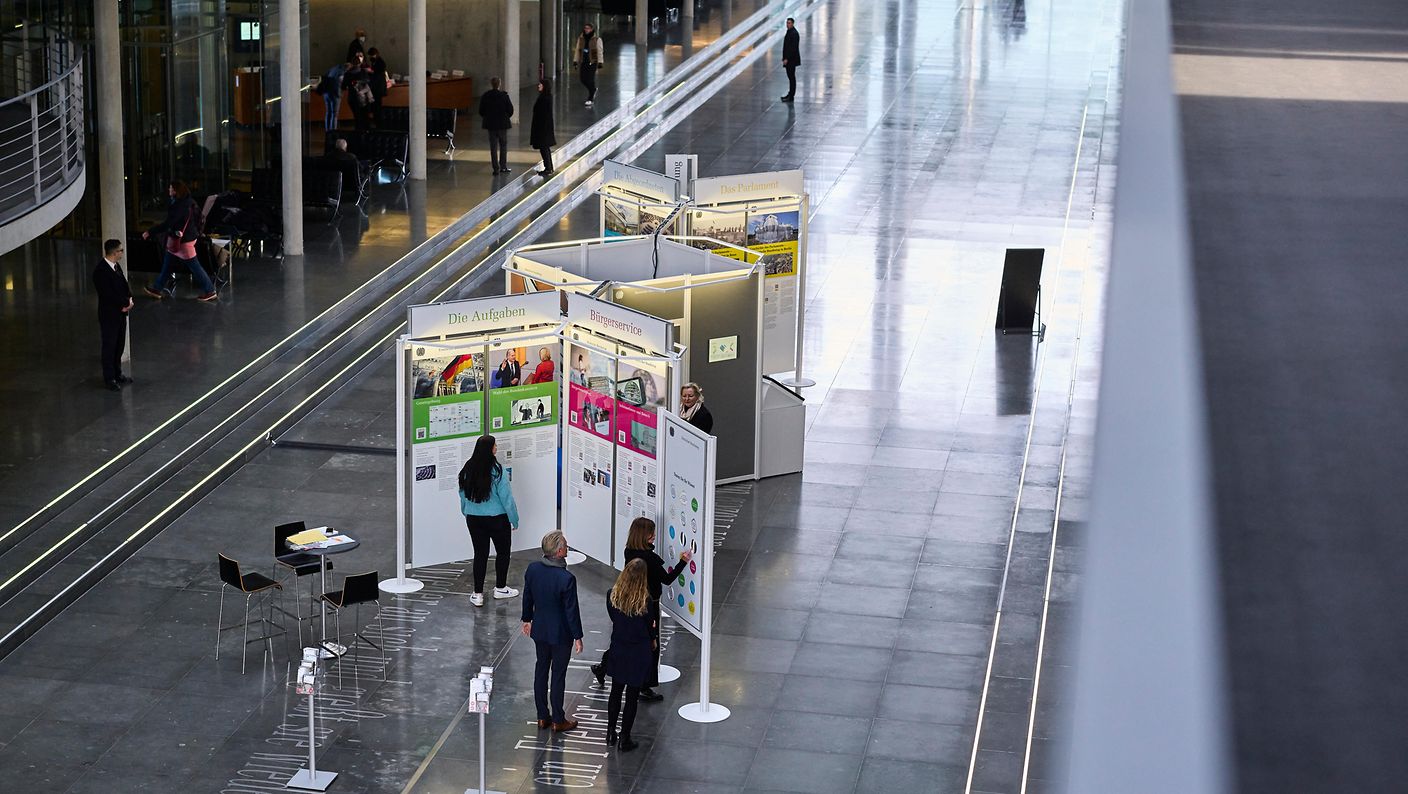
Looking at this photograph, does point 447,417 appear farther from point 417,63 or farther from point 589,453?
point 417,63

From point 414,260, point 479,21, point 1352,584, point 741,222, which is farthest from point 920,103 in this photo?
point 1352,584

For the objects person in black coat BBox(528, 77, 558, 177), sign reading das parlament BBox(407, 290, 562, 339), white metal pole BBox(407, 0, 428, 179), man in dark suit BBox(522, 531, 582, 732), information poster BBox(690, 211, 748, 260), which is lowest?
man in dark suit BBox(522, 531, 582, 732)

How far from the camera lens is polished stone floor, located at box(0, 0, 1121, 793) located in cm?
970

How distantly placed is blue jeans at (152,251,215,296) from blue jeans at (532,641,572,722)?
394 inches

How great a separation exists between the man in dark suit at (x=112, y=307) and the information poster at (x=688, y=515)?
21.2ft

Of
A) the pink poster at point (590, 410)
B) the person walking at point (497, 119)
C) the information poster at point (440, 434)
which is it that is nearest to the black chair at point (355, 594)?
the information poster at point (440, 434)

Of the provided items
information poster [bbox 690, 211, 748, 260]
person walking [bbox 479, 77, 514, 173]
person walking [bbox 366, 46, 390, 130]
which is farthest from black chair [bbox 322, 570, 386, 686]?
person walking [bbox 366, 46, 390, 130]

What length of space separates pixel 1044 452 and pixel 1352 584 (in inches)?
573

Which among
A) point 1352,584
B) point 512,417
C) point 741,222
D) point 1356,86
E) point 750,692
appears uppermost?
point 1356,86

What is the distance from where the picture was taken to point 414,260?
2108 cm

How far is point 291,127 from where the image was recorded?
20.6m

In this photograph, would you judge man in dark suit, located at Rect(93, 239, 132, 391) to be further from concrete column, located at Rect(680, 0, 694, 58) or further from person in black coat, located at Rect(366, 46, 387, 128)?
concrete column, located at Rect(680, 0, 694, 58)

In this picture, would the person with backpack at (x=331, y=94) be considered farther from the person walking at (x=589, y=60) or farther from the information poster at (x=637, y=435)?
the information poster at (x=637, y=435)

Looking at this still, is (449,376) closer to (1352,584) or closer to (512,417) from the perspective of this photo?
(512,417)
